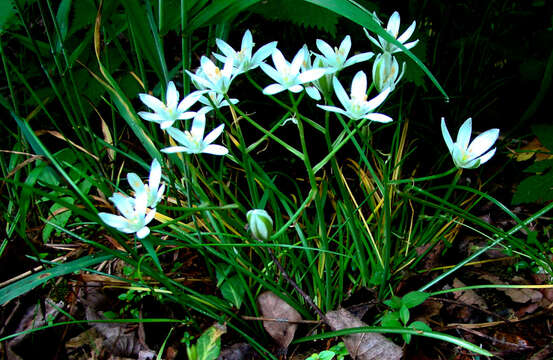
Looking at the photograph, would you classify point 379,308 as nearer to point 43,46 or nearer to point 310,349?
point 310,349

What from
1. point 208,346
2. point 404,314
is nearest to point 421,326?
point 404,314

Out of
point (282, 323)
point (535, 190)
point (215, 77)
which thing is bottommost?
point (282, 323)

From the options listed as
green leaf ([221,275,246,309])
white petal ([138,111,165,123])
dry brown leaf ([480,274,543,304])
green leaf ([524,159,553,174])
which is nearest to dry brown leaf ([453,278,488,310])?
dry brown leaf ([480,274,543,304])

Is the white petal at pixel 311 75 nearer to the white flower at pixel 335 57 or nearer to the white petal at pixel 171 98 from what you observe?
the white flower at pixel 335 57

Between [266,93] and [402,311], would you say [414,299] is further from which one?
[266,93]

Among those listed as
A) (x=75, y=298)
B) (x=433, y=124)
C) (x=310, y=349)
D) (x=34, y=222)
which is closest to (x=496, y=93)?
(x=433, y=124)
